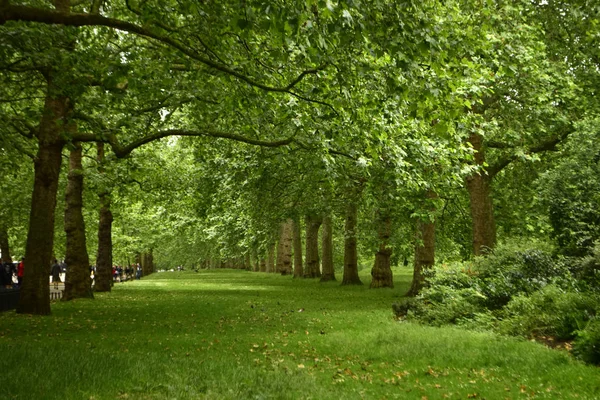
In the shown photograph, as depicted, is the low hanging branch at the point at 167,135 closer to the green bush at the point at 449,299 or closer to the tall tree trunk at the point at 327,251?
the green bush at the point at 449,299

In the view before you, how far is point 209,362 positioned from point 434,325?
6.91 m

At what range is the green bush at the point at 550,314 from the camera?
10.7m

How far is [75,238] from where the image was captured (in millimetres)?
21625

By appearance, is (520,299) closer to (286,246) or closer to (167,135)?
(167,135)

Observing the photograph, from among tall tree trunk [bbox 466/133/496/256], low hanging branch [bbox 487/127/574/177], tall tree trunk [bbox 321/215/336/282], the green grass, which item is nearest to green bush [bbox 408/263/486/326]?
the green grass

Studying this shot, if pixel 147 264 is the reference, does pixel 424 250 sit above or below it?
above

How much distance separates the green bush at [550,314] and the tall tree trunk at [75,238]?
52.3ft

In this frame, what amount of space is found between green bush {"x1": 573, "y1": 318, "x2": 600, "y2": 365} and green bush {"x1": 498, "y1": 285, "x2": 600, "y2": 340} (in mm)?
946

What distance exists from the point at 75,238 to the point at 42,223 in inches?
254

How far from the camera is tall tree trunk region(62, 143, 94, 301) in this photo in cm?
2152

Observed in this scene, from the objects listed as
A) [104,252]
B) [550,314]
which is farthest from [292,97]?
[104,252]

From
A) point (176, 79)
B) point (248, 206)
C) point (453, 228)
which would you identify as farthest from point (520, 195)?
point (176, 79)

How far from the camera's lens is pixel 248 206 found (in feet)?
89.9

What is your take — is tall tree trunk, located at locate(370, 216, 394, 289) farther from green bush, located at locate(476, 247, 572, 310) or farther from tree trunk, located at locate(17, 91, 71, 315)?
tree trunk, located at locate(17, 91, 71, 315)
